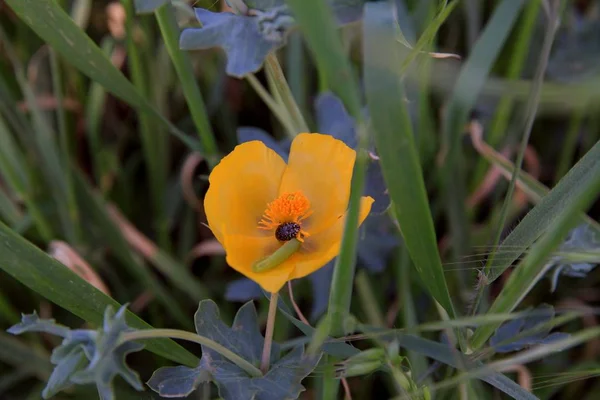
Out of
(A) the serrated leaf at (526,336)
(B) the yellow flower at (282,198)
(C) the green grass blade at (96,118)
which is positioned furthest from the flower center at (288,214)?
(C) the green grass blade at (96,118)

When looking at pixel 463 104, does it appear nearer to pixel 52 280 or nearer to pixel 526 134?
pixel 526 134

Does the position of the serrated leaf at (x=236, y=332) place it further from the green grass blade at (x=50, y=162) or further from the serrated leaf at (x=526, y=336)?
the green grass blade at (x=50, y=162)

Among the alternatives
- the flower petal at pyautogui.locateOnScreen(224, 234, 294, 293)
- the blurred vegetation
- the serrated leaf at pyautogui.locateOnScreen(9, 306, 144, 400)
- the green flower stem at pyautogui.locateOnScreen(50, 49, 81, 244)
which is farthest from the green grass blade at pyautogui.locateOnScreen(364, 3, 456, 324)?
the green flower stem at pyautogui.locateOnScreen(50, 49, 81, 244)

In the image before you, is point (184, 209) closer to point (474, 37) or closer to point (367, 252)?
point (367, 252)

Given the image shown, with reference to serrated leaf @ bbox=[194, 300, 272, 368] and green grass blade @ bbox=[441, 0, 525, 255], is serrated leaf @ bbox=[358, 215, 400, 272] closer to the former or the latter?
green grass blade @ bbox=[441, 0, 525, 255]

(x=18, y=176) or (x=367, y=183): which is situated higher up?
(x=367, y=183)

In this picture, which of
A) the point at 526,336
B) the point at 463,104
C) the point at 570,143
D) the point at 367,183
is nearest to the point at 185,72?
the point at 367,183
